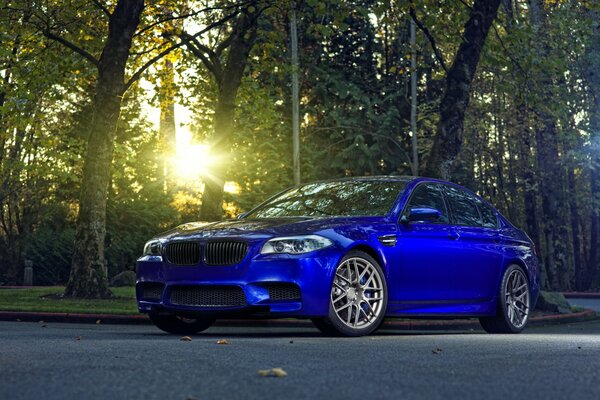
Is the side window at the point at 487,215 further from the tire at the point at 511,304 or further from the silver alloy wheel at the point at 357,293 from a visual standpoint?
the silver alloy wheel at the point at 357,293

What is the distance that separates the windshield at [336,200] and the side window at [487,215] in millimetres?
1384

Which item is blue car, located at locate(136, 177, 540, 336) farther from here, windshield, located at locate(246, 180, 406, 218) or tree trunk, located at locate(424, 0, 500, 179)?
tree trunk, located at locate(424, 0, 500, 179)

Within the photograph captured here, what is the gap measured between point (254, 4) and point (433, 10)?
3.53 meters

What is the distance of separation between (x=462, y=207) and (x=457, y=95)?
683 cm

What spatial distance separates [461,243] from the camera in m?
11.3

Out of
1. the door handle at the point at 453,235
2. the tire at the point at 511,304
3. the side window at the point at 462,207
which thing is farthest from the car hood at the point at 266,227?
the tire at the point at 511,304

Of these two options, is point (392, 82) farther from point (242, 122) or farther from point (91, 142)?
point (91, 142)

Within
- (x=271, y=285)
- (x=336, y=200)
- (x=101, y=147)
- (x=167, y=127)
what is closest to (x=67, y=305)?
(x=101, y=147)

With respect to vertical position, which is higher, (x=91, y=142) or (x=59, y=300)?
(x=91, y=142)

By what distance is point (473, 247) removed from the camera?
1152 centimetres

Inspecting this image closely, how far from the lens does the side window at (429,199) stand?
11.2 metres

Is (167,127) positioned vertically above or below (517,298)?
above

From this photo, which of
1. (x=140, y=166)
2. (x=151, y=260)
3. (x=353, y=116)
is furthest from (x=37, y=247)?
(x=151, y=260)

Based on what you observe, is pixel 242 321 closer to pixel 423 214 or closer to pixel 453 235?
pixel 453 235
